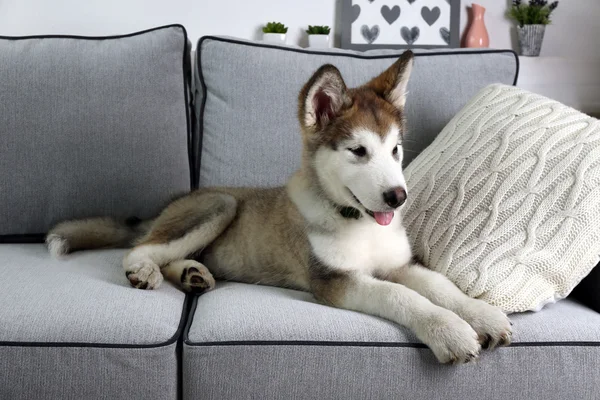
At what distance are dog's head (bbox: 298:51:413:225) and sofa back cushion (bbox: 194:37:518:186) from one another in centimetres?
54

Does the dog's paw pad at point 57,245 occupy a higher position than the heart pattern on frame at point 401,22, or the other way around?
the heart pattern on frame at point 401,22

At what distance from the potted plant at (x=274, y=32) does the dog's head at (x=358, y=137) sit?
4.06 ft

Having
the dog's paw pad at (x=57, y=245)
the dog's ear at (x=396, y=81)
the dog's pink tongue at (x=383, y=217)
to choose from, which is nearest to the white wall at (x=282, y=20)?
the dog's paw pad at (x=57, y=245)

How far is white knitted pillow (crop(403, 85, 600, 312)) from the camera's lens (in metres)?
1.70

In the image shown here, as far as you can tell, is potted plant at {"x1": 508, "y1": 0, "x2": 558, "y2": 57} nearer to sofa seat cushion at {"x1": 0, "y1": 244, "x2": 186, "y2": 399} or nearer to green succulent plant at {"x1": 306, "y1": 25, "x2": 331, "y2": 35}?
green succulent plant at {"x1": 306, "y1": 25, "x2": 331, "y2": 35}

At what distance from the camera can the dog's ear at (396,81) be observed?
1.84m

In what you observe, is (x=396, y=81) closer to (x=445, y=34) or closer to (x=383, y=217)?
(x=383, y=217)

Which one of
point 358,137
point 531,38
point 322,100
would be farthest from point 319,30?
point 358,137

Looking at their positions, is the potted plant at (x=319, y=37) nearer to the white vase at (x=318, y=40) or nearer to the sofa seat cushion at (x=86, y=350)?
the white vase at (x=318, y=40)

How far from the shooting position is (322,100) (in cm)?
182

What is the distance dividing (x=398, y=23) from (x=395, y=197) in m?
1.79

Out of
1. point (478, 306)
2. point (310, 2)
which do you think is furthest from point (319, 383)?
point (310, 2)

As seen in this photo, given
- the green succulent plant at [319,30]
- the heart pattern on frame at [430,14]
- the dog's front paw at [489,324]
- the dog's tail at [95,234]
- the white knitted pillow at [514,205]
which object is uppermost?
the heart pattern on frame at [430,14]

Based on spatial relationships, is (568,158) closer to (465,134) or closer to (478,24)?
(465,134)
